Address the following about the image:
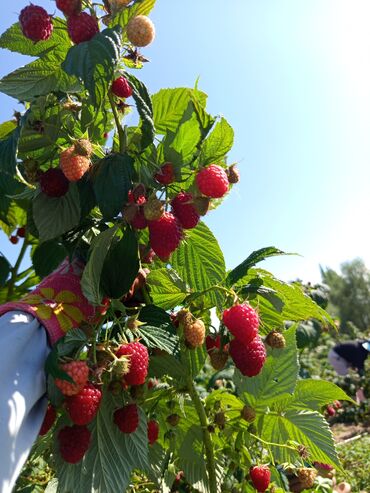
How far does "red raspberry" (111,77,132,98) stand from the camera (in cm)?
78

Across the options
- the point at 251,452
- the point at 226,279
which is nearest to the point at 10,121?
the point at 226,279

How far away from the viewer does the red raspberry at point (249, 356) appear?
2.60 ft

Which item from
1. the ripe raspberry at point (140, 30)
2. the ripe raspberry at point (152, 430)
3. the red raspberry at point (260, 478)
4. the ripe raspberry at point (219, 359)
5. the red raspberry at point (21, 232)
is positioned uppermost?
the red raspberry at point (21, 232)

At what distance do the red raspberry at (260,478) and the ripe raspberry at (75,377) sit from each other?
49cm

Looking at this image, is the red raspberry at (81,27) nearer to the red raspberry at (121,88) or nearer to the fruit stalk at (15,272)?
the red raspberry at (121,88)

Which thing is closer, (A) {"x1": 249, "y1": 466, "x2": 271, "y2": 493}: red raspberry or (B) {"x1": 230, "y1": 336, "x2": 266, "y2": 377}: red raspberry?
(B) {"x1": 230, "y1": 336, "x2": 266, "y2": 377}: red raspberry

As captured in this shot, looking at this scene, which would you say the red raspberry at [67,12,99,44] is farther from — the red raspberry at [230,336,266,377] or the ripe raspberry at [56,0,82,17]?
the red raspberry at [230,336,266,377]

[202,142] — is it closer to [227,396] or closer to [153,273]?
[153,273]

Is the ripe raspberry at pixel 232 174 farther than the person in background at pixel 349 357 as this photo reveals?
No

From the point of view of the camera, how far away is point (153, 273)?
0.86 m

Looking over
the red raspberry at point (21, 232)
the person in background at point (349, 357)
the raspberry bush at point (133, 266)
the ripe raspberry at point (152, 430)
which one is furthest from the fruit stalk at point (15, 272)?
the person in background at point (349, 357)

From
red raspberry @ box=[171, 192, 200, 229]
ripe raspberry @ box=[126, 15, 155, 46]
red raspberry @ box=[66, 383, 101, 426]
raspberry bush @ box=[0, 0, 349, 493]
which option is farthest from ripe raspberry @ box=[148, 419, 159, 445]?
ripe raspberry @ box=[126, 15, 155, 46]

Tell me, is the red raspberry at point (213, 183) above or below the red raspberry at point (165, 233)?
above

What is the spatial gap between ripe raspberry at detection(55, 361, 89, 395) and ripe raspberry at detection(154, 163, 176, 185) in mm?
314
